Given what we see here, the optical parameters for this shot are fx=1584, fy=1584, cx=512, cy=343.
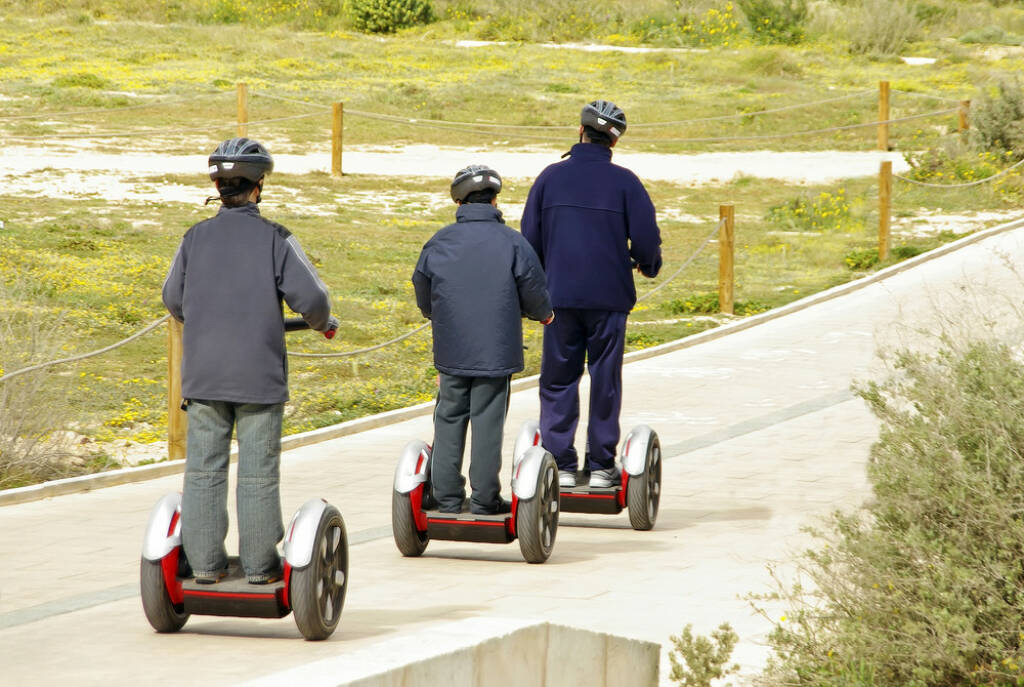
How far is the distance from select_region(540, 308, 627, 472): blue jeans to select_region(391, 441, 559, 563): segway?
2.43 ft

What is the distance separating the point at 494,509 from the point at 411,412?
4.46 meters

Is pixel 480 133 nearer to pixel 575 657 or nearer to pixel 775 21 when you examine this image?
pixel 775 21

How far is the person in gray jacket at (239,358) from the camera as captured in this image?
18.1 ft

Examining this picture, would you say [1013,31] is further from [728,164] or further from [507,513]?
[507,513]

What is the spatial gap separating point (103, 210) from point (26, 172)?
289 centimetres

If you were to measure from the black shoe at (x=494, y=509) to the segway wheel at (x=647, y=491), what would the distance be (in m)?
0.96

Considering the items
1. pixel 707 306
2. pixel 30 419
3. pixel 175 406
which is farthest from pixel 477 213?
pixel 707 306

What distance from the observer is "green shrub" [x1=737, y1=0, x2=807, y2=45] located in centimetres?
4688

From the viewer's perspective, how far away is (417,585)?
6785mm

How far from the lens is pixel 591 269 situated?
778 centimetres

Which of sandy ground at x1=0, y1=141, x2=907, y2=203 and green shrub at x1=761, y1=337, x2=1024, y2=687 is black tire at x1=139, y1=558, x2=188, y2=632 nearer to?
green shrub at x1=761, y1=337, x2=1024, y2=687

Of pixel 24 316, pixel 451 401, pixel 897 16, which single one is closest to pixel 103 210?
pixel 24 316

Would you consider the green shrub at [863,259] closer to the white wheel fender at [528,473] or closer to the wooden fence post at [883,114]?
the wooden fence post at [883,114]

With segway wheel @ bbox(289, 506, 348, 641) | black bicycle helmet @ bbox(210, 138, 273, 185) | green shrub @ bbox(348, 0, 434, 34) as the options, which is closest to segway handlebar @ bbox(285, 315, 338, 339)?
black bicycle helmet @ bbox(210, 138, 273, 185)
